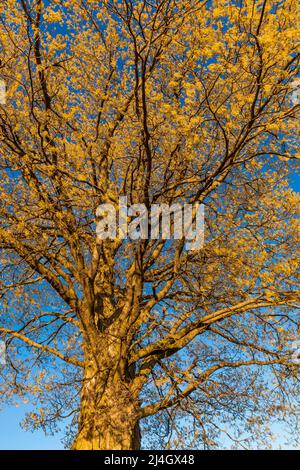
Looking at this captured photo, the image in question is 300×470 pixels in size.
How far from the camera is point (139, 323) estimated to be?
32.3 feet

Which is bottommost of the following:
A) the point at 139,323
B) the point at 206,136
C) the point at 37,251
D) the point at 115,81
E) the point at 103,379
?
the point at 103,379

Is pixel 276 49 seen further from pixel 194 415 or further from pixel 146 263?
pixel 194 415

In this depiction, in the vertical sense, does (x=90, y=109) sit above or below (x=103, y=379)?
above

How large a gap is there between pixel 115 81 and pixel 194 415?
298 inches

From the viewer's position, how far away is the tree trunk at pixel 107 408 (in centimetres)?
884

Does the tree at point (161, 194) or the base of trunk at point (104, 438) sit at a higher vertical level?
the tree at point (161, 194)

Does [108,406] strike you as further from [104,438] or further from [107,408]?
[104,438]

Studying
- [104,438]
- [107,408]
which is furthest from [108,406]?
[104,438]

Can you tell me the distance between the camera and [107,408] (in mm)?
8766

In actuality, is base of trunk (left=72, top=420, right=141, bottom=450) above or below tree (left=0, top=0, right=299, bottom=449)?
below

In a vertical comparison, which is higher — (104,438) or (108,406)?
(108,406)

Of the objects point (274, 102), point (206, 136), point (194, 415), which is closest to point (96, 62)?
point (206, 136)

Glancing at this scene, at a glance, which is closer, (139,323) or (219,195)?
(139,323)

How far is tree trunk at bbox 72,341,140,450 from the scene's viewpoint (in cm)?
884
